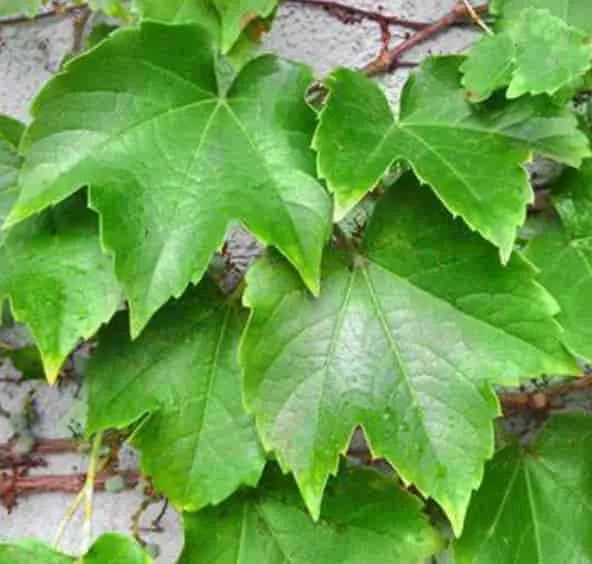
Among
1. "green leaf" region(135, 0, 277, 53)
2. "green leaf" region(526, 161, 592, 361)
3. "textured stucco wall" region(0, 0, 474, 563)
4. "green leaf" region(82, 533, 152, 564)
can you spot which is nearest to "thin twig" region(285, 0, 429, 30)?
"textured stucco wall" region(0, 0, 474, 563)

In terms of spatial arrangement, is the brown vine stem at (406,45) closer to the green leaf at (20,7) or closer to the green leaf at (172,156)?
the green leaf at (172,156)

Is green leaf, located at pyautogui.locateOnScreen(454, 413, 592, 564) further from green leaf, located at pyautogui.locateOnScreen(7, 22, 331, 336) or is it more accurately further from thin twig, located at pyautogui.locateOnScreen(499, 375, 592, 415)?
green leaf, located at pyautogui.locateOnScreen(7, 22, 331, 336)

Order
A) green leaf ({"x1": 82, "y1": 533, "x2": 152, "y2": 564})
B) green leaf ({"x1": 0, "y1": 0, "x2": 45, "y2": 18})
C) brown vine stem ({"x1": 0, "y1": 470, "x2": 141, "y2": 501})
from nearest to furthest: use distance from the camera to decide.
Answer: green leaf ({"x1": 82, "y1": 533, "x2": 152, "y2": 564})
green leaf ({"x1": 0, "y1": 0, "x2": 45, "y2": 18})
brown vine stem ({"x1": 0, "y1": 470, "x2": 141, "y2": 501})

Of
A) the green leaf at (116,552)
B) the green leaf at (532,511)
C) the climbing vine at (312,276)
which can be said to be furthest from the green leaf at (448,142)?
the green leaf at (116,552)

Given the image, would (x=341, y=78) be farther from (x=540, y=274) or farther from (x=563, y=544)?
(x=563, y=544)

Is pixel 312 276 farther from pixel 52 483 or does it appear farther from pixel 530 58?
→ pixel 52 483

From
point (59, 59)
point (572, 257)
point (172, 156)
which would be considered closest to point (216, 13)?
point (172, 156)
